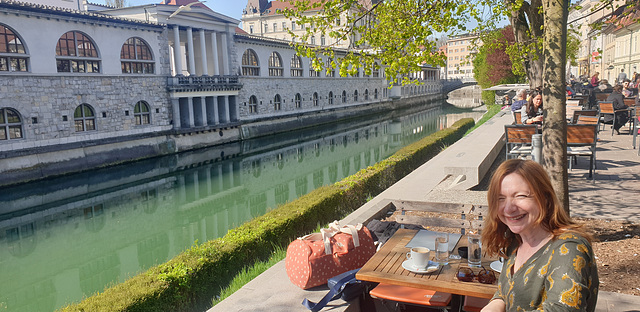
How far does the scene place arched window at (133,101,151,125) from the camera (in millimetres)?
28094

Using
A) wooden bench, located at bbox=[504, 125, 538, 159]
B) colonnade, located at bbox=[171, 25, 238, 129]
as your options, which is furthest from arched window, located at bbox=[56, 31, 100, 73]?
wooden bench, located at bbox=[504, 125, 538, 159]

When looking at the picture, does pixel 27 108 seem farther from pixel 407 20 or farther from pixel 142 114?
pixel 407 20

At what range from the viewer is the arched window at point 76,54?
2398cm

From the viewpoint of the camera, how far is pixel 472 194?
8.68 metres

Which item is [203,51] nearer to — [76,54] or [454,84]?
[76,54]

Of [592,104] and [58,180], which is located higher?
[592,104]

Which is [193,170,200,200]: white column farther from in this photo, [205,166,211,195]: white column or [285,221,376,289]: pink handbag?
[285,221,376,289]: pink handbag

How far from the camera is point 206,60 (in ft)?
116

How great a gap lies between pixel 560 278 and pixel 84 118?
2644 centimetres

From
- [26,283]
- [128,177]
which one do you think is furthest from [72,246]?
[128,177]

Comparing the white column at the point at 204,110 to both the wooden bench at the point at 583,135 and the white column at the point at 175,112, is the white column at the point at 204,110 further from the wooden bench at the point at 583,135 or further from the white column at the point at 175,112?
the wooden bench at the point at 583,135

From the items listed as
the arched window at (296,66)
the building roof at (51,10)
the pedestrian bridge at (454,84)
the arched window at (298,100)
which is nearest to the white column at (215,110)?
the building roof at (51,10)

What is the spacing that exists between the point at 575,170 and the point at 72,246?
12.4m

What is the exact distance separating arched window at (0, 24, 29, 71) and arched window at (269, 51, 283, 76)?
2150cm
